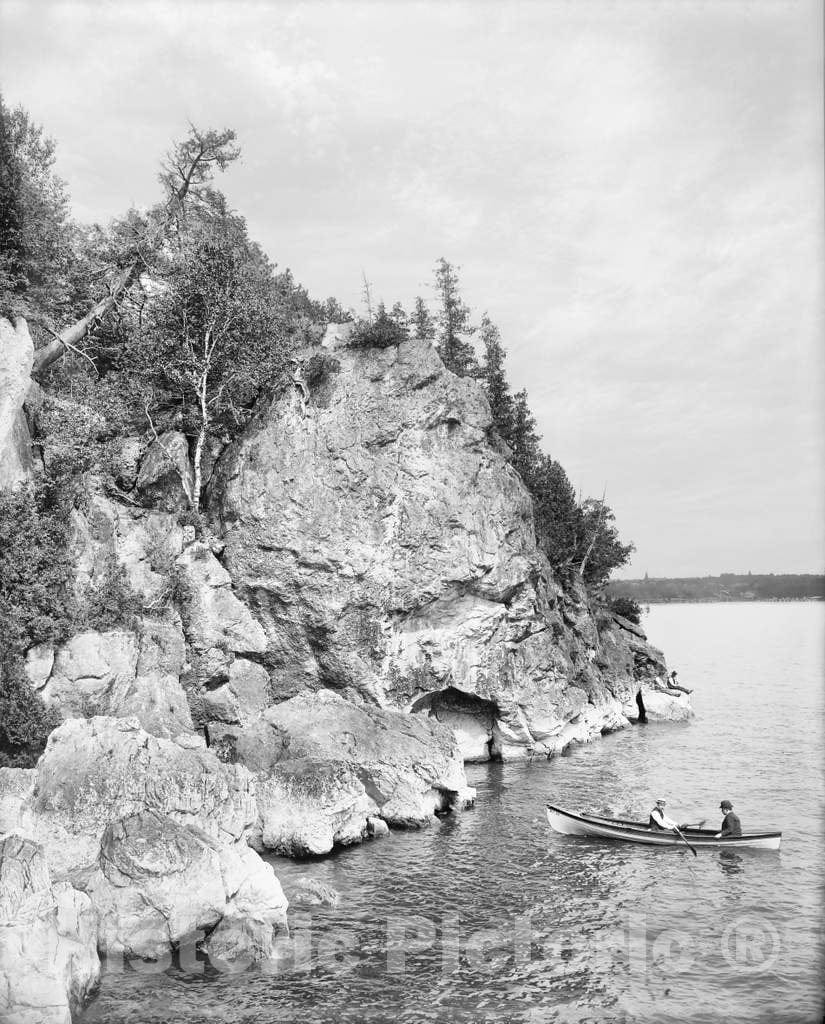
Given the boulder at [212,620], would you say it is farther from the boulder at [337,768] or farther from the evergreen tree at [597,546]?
the evergreen tree at [597,546]

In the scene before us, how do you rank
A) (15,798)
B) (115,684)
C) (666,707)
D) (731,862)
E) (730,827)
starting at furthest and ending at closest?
(666,707) < (115,684) < (730,827) < (731,862) < (15,798)

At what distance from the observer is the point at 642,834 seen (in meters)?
24.3

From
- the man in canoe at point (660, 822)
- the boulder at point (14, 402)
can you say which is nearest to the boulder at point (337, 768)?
the man in canoe at point (660, 822)

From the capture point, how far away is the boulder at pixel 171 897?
1584 cm

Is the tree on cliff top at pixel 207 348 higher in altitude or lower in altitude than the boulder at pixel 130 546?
higher

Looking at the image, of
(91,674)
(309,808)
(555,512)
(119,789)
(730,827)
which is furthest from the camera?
(555,512)

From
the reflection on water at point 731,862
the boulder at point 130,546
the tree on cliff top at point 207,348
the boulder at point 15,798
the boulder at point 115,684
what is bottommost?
the reflection on water at point 731,862

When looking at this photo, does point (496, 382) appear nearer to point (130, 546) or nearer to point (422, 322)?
point (422, 322)

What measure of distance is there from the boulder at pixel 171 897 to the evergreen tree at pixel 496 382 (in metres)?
44.2

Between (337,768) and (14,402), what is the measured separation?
19988 millimetres

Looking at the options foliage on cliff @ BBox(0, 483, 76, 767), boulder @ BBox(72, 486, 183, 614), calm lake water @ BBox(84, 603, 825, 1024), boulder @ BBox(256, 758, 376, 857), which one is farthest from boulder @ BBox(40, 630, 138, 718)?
calm lake water @ BBox(84, 603, 825, 1024)

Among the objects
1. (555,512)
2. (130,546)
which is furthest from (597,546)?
(130,546)

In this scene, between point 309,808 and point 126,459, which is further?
point 126,459

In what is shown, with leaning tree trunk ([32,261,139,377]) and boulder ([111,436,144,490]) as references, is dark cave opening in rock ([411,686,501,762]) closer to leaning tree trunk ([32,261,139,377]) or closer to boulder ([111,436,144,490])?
boulder ([111,436,144,490])
